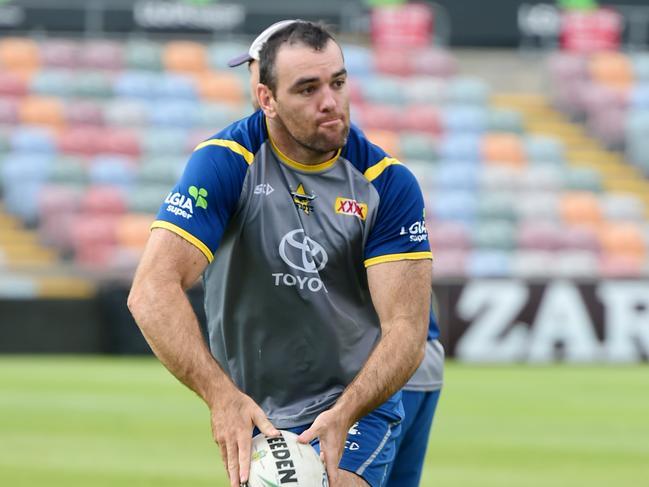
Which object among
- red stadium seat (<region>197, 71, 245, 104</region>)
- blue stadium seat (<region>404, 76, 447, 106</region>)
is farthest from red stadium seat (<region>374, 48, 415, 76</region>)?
red stadium seat (<region>197, 71, 245, 104</region>)

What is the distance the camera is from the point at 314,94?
15.9 ft

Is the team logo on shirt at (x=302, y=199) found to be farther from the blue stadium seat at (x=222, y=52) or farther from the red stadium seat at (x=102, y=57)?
the red stadium seat at (x=102, y=57)

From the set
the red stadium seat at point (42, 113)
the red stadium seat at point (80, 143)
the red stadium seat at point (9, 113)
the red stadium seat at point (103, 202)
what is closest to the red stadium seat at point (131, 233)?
the red stadium seat at point (103, 202)

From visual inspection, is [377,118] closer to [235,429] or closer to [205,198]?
[205,198]

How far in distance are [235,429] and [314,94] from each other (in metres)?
1.19

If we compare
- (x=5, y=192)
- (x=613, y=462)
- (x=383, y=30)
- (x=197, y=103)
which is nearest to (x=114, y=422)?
(x=613, y=462)

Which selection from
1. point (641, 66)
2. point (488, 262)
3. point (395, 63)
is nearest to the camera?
point (488, 262)

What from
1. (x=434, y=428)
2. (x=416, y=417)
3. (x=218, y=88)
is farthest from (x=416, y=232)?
(x=218, y=88)

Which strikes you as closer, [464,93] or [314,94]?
[314,94]

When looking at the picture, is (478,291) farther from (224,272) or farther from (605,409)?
(224,272)

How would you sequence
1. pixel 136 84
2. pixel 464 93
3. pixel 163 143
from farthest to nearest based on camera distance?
pixel 464 93 → pixel 136 84 → pixel 163 143

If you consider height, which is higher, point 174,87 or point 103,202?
point 174,87

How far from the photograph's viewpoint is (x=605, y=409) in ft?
44.9

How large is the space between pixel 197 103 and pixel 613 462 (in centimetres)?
1473
